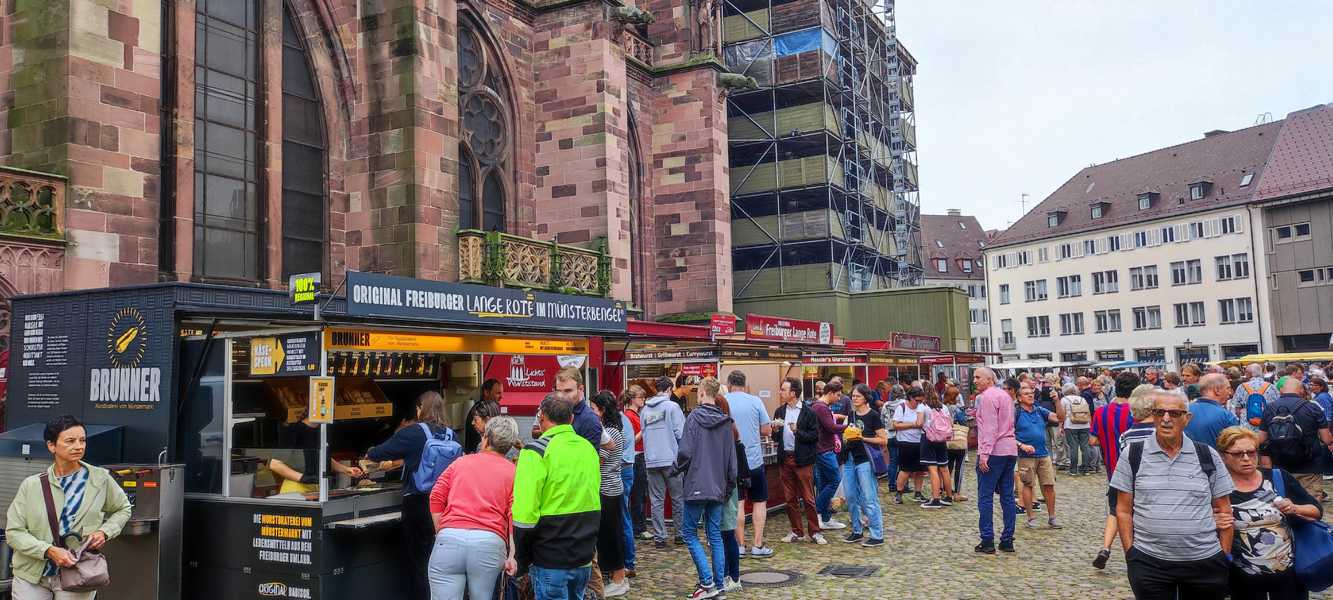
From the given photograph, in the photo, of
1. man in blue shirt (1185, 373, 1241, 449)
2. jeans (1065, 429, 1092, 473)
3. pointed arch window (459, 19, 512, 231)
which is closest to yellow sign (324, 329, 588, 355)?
man in blue shirt (1185, 373, 1241, 449)

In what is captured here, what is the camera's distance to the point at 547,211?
21656mm

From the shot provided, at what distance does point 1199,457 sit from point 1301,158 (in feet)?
193

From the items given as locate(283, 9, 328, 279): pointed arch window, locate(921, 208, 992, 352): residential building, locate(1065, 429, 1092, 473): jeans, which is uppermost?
locate(921, 208, 992, 352): residential building

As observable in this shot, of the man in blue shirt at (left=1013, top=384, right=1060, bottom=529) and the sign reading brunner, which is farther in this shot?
the man in blue shirt at (left=1013, top=384, right=1060, bottom=529)

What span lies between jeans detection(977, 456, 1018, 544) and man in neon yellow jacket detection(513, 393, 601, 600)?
229 inches

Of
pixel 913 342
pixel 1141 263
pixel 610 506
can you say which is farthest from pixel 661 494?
pixel 1141 263

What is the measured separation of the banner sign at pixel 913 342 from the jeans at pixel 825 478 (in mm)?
12894

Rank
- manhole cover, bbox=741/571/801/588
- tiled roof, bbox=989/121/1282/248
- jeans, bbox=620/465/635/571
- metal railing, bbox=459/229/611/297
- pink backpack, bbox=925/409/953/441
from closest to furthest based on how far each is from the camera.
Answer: manhole cover, bbox=741/571/801/588
jeans, bbox=620/465/635/571
pink backpack, bbox=925/409/953/441
metal railing, bbox=459/229/611/297
tiled roof, bbox=989/121/1282/248

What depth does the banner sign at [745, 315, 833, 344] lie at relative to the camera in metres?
18.5

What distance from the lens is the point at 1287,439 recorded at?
10.4m

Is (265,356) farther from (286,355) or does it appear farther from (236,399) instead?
(236,399)

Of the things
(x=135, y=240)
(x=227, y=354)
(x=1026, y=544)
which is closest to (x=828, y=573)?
(x=1026, y=544)

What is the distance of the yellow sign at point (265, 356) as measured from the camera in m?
7.57

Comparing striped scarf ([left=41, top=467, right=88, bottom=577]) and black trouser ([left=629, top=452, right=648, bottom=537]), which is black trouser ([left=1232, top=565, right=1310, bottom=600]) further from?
black trouser ([left=629, top=452, right=648, bottom=537])
